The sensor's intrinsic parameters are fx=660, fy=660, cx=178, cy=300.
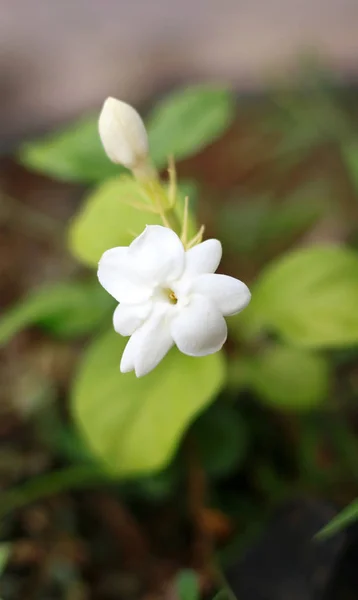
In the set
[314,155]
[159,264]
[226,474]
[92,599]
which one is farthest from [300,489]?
[314,155]

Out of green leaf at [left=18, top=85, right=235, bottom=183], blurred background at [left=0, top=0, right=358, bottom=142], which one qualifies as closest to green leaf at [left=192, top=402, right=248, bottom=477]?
green leaf at [left=18, top=85, right=235, bottom=183]

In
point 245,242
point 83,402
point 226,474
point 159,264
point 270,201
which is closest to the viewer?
point 159,264

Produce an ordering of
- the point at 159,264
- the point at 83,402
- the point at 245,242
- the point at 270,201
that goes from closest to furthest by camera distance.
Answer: the point at 159,264 → the point at 83,402 → the point at 245,242 → the point at 270,201

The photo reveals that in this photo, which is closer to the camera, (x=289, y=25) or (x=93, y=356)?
(x=93, y=356)

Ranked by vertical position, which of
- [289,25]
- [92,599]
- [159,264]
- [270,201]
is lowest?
[92,599]

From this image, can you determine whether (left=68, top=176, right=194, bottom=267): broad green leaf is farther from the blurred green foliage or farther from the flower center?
the flower center

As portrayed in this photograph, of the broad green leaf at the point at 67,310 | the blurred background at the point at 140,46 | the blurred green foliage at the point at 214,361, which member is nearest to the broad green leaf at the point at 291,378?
the blurred green foliage at the point at 214,361

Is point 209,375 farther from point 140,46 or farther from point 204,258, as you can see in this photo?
point 140,46

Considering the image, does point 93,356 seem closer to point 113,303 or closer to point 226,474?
point 113,303

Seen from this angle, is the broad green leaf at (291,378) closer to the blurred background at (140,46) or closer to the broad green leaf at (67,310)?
the broad green leaf at (67,310)
